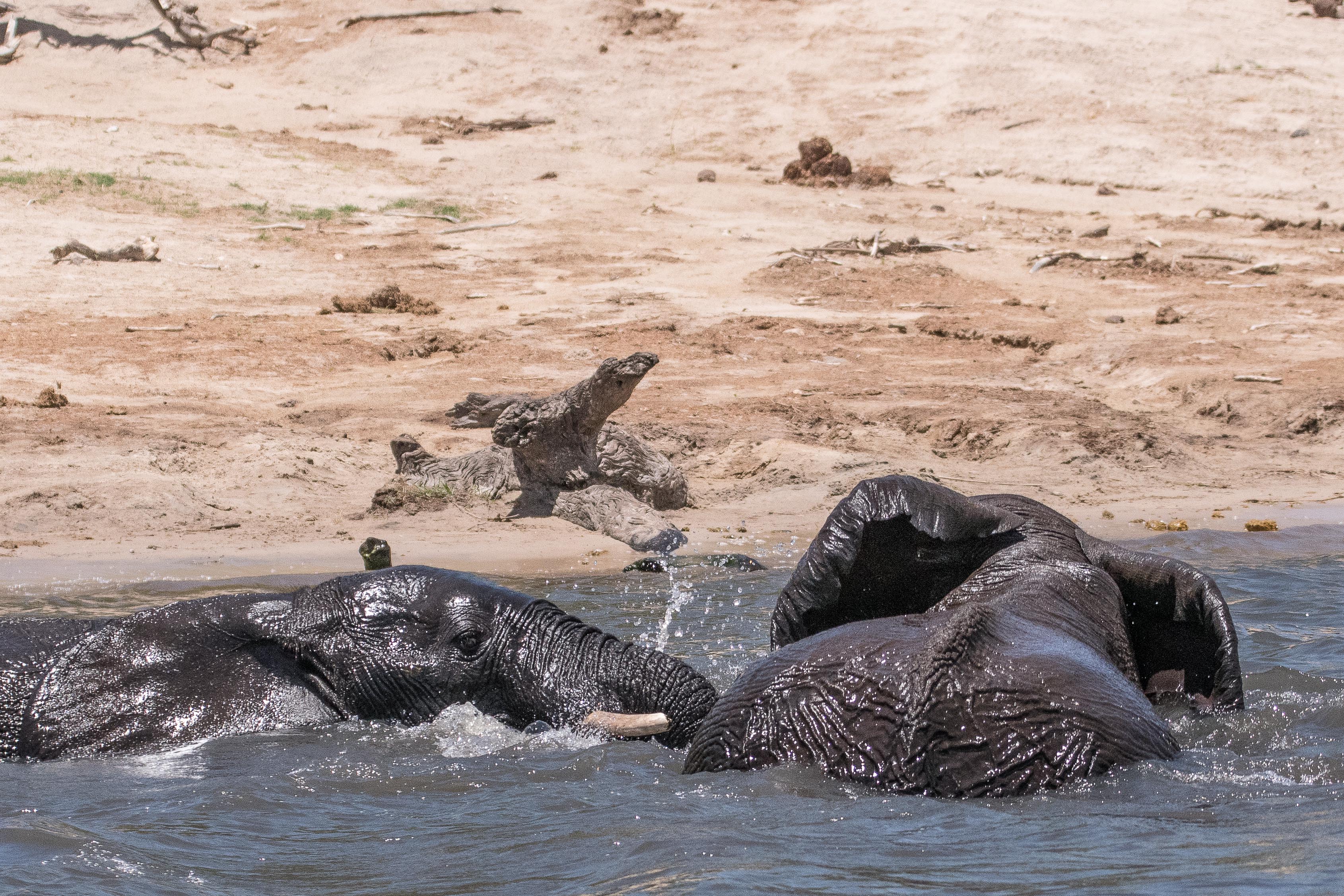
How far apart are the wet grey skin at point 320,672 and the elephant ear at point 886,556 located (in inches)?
13.6


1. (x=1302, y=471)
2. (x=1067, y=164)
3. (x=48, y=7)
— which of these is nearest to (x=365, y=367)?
(x=1302, y=471)

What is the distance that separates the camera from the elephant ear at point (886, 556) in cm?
360

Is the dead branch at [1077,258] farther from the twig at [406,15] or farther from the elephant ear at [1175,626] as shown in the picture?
the twig at [406,15]

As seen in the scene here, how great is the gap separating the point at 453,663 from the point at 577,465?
4957 millimetres

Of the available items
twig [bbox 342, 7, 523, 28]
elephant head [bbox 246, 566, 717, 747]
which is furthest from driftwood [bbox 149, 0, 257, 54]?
elephant head [bbox 246, 566, 717, 747]

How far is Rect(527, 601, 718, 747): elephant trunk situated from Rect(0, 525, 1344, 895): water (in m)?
0.08

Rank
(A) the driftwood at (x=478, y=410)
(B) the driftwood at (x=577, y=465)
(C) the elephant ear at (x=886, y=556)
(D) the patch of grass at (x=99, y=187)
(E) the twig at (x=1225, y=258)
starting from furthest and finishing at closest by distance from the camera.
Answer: (D) the patch of grass at (x=99, y=187)
(E) the twig at (x=1225, y=258)
(A) the driftwood at (x=478, y=410)
(B) the driftwood at (x=577, y=465)
(C) the elephant ear at (x=886, y=556)

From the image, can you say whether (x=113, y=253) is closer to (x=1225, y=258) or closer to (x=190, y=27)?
(x=1225, y=258)

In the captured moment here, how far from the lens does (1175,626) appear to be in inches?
153

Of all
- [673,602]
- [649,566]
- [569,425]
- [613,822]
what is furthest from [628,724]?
[569,425]

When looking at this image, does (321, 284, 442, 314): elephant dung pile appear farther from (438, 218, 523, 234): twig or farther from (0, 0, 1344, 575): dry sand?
(438, 218, 523, 234): twig

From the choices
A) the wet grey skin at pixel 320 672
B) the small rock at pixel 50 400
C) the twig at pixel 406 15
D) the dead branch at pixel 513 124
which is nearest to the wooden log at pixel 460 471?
the small rock at pixel 50 400

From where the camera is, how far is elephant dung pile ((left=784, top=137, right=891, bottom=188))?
19.6 m

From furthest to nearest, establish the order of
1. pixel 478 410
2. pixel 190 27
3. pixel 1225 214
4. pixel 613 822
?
pixel 190 27 → pixel 1225 214 → pixel 478 410 → pixel 613 822
